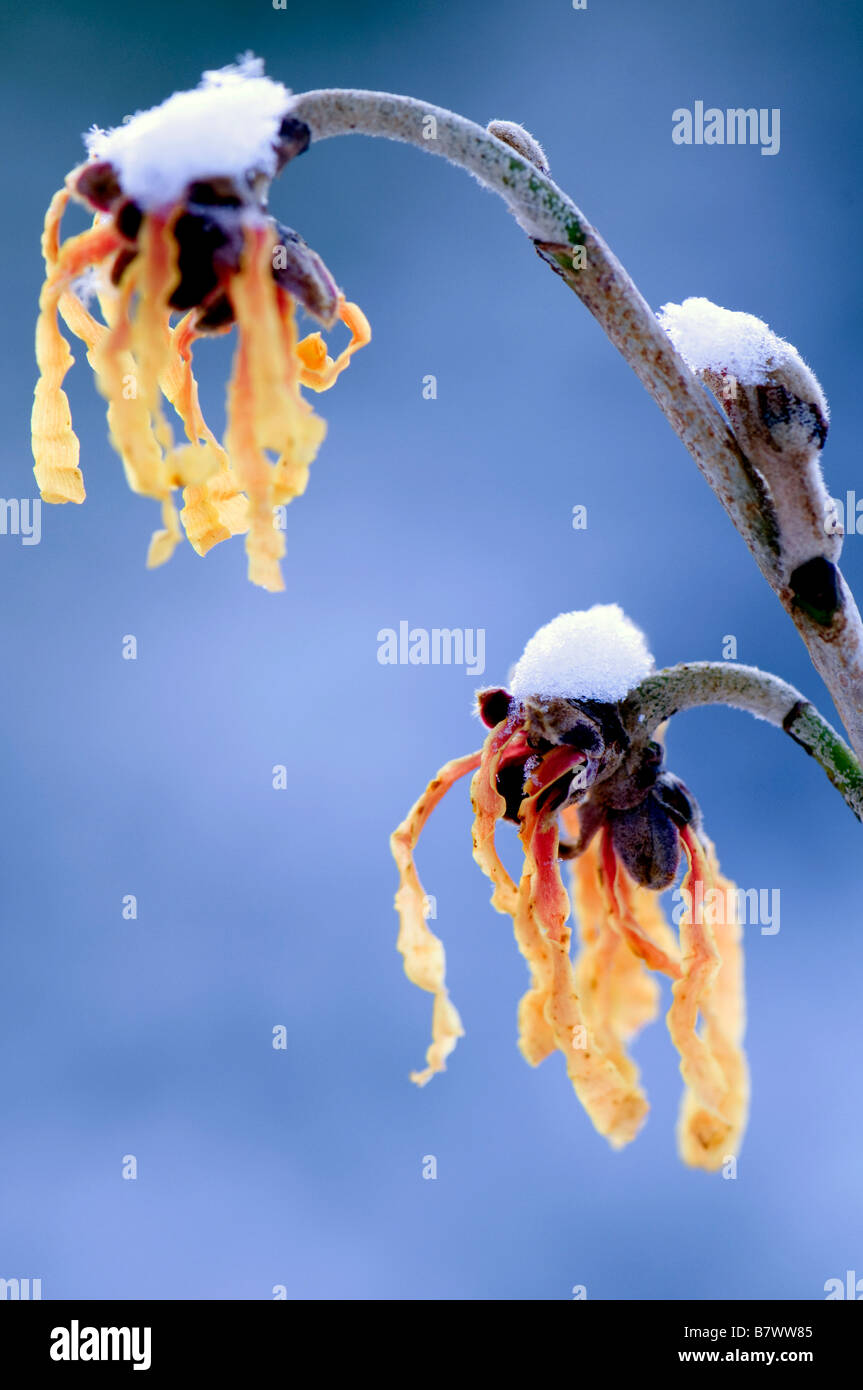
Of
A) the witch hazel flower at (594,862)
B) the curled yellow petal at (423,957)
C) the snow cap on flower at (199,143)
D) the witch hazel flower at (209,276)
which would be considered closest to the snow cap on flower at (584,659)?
the witch hazel flower at (594,862)

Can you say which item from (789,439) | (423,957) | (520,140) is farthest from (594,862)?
(520,140)

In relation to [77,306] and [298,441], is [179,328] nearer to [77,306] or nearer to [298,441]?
[77,306]

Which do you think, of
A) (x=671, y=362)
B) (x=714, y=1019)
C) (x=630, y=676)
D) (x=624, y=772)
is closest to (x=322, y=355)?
(x=671, y=362)

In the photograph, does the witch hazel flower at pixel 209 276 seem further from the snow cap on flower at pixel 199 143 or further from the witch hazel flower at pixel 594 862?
the witch hazel flower at pixel 594 862

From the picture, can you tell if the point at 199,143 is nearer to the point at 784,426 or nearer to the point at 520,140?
the point at 520,140

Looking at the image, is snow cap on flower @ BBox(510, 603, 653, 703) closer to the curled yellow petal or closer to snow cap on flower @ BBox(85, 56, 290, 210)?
the curled yellow petal

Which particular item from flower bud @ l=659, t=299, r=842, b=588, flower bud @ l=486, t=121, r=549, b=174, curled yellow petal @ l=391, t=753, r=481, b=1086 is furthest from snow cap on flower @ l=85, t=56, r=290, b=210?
curled yellow petal @ l=391, t=753, r=481, b=1086
